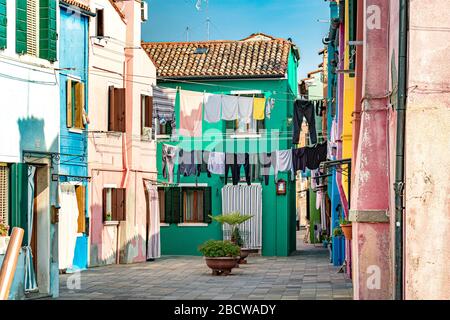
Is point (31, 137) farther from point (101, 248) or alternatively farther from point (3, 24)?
point (101, 248)

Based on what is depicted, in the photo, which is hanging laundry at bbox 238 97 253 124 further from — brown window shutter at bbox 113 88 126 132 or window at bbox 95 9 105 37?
window at bbox 95 9 105 37

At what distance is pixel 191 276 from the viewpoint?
67.4 feet

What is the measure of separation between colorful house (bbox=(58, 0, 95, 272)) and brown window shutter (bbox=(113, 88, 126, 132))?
146 centimetres

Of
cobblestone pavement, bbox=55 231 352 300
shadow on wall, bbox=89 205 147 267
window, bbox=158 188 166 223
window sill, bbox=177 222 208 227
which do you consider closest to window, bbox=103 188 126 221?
shadow on wall, bbox=89 205 147 267

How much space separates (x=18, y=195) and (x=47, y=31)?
110 inches

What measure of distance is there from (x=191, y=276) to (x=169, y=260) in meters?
6.40

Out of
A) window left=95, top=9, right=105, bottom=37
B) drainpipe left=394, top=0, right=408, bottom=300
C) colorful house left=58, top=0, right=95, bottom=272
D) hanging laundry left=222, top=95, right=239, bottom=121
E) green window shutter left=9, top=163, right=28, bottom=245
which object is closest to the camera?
drainpipe left=394, top=0, right=408, bottom=300

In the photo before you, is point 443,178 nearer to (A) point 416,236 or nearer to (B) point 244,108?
(A) point 416,236

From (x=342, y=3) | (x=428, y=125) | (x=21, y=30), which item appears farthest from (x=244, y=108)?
(x=428, y=125)

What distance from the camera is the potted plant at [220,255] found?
20609 mm

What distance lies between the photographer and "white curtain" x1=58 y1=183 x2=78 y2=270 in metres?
20.1

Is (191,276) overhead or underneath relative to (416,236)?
underneath

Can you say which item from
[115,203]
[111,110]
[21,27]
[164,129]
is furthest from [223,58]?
[21,27]
